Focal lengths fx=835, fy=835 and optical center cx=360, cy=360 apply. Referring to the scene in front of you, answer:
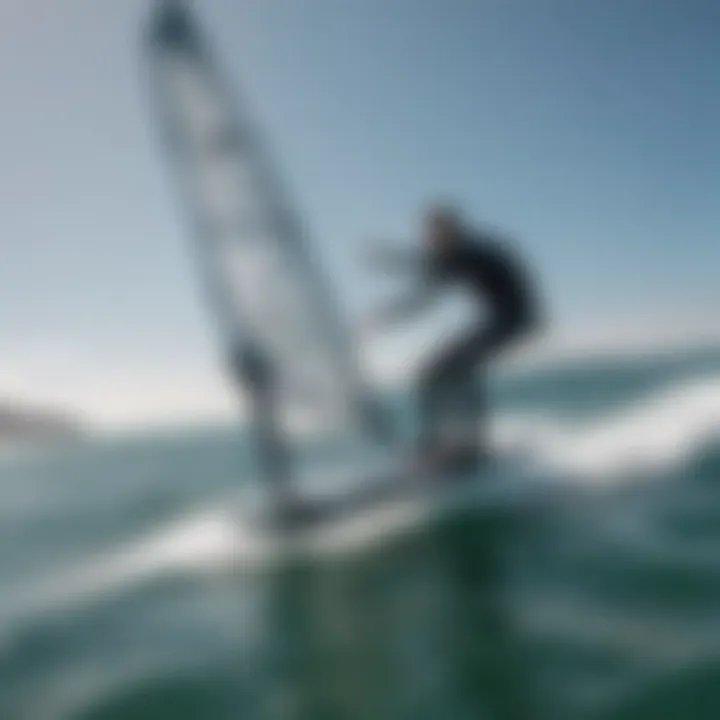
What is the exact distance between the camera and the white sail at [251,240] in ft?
21.8

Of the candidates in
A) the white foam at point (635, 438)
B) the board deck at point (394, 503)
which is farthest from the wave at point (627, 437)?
the board deck at point (394, 503)

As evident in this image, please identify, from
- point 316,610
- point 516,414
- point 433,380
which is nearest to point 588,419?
point 516,414

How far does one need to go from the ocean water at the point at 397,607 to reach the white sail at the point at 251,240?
123cm

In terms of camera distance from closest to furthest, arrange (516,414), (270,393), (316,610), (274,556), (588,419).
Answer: (316,610) < (274,556) < (270,393) < (588,419) < (516,414)

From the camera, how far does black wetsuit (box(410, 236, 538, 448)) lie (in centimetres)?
708

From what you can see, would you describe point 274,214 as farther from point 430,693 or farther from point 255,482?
point 430,693

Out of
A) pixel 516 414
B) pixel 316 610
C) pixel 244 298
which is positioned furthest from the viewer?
pixel 516 414

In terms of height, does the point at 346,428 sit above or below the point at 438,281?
below

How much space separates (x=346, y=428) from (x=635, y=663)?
3923 mm

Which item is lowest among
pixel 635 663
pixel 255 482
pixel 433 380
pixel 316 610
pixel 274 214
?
pixel 635 663

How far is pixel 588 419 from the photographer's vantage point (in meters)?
9.05

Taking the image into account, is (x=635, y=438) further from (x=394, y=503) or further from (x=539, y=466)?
(x=394, y=503)

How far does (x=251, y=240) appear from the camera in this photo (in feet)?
22.6

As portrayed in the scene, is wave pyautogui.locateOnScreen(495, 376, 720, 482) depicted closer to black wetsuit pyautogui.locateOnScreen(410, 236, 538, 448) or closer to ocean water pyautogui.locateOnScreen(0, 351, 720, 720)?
ocean water pyautogui.locateOnScreen(0, 351, 720, 720)
